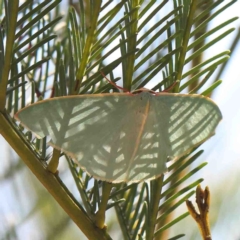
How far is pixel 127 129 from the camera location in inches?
16.0

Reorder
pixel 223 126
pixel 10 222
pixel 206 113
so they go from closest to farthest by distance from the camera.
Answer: pixel 206 113 → pixel 10 222 → pixel 223 126

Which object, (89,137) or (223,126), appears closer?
(89,137)

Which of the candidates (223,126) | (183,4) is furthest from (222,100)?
(183,4)

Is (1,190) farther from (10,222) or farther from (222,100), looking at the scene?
(222,100)

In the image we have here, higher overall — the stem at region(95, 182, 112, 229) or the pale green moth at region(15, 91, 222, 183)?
the pale green moth at region(15, 91, 222, 183)

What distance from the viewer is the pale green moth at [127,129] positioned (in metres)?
0.37

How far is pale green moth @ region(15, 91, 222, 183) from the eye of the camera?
374 millimetres

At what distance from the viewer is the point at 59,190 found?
39 centimetres

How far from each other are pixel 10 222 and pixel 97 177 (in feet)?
1.87

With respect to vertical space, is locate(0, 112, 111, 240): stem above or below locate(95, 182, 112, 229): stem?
above

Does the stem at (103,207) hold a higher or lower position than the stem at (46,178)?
lower

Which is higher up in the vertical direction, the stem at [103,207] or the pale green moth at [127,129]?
the pale green moth at [127,129]

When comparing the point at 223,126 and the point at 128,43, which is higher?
the point at 128,43

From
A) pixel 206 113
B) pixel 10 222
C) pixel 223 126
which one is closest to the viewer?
pixel 206 113
